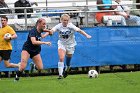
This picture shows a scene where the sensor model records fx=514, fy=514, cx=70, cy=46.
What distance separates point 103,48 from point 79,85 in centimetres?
514

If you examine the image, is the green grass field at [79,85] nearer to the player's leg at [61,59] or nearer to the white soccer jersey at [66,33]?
the player's leg at [61,59]

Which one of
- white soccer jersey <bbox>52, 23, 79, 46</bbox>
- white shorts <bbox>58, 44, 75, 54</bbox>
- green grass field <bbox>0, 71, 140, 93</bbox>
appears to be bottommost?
green grass field <bbox>0, 71, 140, 93</bbox>

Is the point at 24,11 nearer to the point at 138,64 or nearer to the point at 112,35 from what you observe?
the point at 112,35

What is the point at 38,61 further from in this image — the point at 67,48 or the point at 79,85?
the point at 79,85

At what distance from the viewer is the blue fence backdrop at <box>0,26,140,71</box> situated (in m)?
19.2

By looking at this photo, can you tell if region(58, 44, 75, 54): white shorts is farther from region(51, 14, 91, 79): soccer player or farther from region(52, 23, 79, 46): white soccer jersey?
region(52, 23, 79, 46): white soccer jersey

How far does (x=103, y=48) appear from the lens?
1948 centimetres

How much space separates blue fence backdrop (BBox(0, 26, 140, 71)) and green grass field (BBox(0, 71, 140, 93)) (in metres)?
2.66

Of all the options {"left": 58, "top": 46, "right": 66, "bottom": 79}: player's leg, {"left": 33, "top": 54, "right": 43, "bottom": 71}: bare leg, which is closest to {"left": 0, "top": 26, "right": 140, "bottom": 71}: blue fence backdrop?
{"left": 58, "top": 46, "right": 66, "bottom": 79}: player's leg

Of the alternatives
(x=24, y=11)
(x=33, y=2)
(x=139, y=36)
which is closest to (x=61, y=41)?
(x=24, y=11)

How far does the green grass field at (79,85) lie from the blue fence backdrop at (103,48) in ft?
8.71

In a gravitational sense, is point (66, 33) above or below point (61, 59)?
above

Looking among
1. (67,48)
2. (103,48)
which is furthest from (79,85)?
(103,48)

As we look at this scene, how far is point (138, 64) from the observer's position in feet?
65.7
